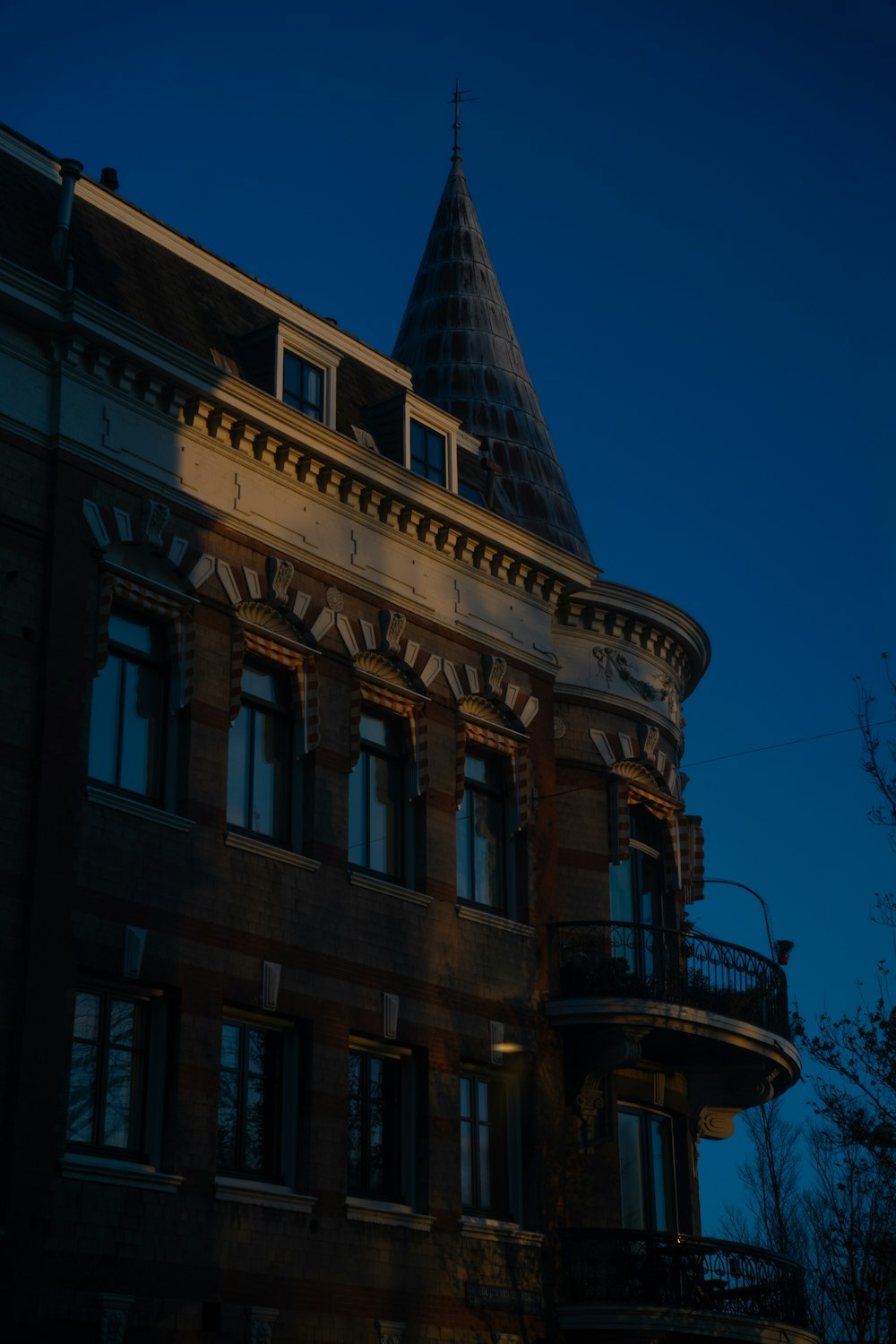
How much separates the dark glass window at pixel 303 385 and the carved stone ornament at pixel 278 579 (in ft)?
9.81

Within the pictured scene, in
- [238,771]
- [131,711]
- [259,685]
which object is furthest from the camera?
[259,685]

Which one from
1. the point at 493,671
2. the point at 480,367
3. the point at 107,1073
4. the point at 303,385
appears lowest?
the point at 107,1073

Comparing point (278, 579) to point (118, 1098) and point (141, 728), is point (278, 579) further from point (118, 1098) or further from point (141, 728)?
point (118, 1098)

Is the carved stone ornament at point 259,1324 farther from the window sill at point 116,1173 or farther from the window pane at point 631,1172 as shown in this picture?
the window pane at point 631,1172

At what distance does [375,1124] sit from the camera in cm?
2594

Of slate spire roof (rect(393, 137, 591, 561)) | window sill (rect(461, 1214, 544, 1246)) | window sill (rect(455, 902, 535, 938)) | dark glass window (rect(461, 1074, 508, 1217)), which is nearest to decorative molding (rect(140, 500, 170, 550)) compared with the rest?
window sill (rect(455, 902, 535, 938))

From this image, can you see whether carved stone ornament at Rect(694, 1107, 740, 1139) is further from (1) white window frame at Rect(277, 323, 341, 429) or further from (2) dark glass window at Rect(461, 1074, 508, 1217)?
(1) white window frame at Rect(277, 323, 341, 429)

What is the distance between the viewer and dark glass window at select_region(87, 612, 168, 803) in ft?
77.6

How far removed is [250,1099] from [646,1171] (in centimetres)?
876

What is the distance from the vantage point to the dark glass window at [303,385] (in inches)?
1121

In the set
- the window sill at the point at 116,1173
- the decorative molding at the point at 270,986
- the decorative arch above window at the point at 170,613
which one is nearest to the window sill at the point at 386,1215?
the decorative molding at the point at 270,986

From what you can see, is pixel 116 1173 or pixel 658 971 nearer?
pixel 116 1173

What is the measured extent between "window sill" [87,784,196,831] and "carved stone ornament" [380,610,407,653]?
5.05 meters

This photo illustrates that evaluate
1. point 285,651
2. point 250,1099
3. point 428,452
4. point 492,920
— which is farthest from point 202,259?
point 250,1099
